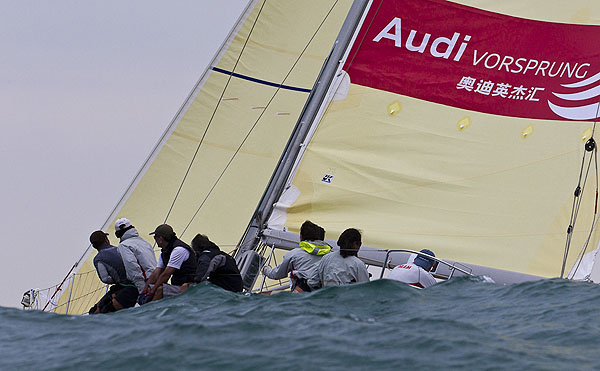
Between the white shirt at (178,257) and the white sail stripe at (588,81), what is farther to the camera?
the white sail stripe at (588,81)

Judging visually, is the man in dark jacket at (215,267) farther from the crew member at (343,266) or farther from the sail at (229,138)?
the sail at (229,138)

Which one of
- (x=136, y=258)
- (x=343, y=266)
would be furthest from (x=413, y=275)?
(x=136, y=258)

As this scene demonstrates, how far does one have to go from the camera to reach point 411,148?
8.71m

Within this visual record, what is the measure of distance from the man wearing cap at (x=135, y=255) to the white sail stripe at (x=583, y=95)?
359cm

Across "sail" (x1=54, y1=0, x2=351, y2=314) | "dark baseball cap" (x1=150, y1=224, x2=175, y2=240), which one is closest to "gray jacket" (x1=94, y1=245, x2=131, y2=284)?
"dark baseball cap" (x1=150, y1=224, x2=175, y2=240)

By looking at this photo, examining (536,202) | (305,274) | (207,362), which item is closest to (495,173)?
(536,202)

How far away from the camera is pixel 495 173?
8.80m

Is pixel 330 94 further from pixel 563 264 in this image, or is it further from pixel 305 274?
pixel 563 264

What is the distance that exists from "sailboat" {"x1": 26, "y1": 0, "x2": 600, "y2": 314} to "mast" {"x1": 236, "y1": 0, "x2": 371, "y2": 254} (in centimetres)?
1

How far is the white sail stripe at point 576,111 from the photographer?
29.5 feet

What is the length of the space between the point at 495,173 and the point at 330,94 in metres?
1.48

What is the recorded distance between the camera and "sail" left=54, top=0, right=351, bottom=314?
30.2 feet

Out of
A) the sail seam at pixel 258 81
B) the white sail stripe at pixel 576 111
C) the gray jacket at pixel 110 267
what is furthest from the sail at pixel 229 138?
the white sail stripe at pixel 576 111

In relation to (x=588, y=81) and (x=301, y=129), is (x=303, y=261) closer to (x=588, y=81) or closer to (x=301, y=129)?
(x=301, y=129)
